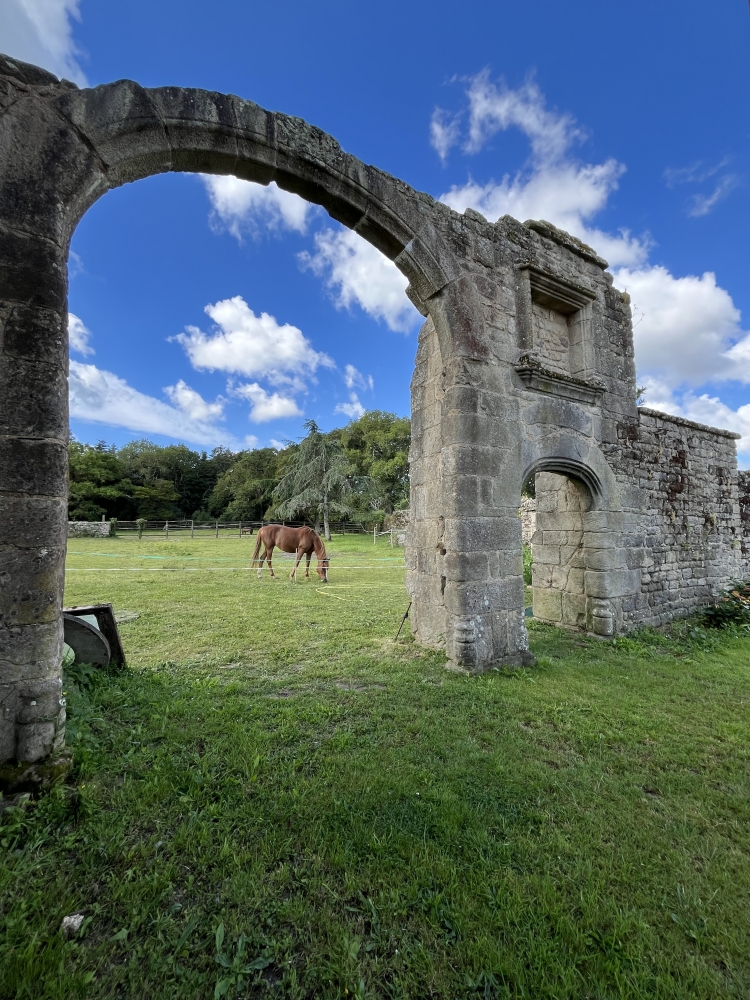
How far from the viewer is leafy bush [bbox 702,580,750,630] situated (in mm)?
7432

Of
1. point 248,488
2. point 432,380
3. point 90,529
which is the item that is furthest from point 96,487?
point 432,380

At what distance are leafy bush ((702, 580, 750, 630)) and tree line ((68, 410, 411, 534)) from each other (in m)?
22.7

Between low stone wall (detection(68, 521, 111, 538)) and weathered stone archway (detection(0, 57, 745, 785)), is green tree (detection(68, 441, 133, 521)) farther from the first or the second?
weathered stone archway (detection(0, 57, 745, 785))

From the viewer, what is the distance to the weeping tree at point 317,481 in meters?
29.2

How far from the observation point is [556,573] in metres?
7.02

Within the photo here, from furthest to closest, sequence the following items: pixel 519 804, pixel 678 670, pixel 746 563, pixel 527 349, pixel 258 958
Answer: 1. pixel 746 563
2. pixel 527 349
3. pixel 678 670
4. pixel 519 804
5. pixel 258 958

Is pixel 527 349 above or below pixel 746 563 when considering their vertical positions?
above

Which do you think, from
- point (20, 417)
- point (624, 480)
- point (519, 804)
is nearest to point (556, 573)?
point (624, 480)

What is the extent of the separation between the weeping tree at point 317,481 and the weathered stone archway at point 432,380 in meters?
22.9

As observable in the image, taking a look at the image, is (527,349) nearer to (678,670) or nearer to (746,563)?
(678,670)

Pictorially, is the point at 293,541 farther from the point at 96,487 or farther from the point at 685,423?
the point at 96,487

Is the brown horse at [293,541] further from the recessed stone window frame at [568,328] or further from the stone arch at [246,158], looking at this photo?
the stone arch at [246,158]

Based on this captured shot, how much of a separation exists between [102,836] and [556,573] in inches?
260

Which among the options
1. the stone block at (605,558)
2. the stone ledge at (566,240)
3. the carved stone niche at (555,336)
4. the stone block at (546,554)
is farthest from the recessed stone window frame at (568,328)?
the stone block at (546,554)
